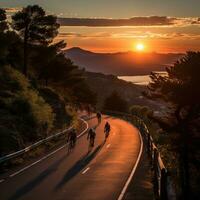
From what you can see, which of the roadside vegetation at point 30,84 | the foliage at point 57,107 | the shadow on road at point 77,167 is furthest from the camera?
the foliage at point 57,107

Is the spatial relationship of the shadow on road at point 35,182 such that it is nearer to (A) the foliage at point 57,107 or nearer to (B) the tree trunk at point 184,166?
(B) the tree trunk at point 184,166

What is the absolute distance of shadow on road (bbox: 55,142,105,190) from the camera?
21631mm

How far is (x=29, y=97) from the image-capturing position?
142 ft

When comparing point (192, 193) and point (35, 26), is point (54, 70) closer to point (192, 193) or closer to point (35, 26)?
point (35, 26)

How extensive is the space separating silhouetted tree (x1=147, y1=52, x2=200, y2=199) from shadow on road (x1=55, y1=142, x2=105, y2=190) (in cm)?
568

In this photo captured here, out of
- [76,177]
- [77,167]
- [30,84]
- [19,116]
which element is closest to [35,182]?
[76,177]

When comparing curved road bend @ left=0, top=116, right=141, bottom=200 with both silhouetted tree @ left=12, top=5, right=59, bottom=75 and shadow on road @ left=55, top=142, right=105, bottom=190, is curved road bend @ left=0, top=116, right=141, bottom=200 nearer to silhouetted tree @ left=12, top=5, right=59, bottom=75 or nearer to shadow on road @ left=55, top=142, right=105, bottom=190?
shadow on road @ left=55, top=142, right=105, bottom=190

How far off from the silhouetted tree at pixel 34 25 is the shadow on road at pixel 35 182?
128 ft

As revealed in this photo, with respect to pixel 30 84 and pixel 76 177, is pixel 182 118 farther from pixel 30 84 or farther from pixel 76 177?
pixel 30 84

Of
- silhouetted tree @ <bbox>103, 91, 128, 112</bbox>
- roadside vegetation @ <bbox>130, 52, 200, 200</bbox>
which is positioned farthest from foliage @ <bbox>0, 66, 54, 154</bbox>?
silhouetted tree @ <bbox>103, 91, 128, 112</bbox>

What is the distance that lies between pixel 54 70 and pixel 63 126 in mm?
27041

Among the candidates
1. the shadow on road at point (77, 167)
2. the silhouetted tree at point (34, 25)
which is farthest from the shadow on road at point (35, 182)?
the silhouetted tree at point (34, 25)

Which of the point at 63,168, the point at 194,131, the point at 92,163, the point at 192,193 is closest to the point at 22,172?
the point at 63,168

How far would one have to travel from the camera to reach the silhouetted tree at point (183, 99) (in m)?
31.4
